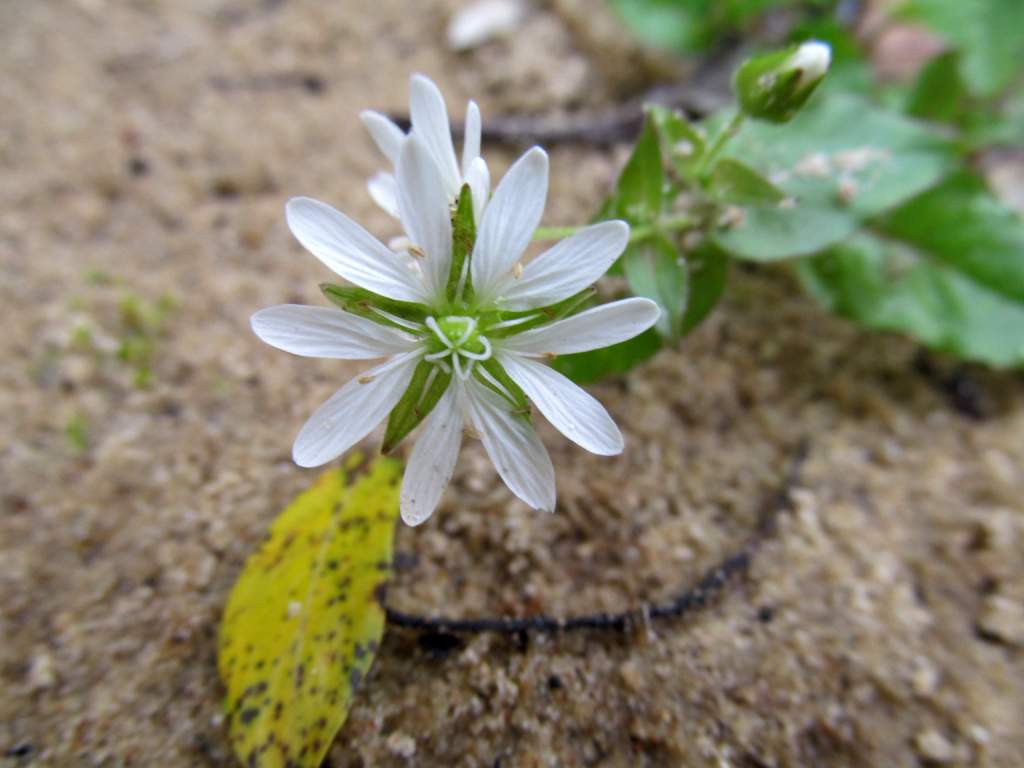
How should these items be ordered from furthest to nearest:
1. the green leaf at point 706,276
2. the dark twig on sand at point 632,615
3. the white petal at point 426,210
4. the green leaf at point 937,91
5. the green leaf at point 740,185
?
the green leaf at point 937,91, the green leaf at point 706,276, the green leaf at point 740,185, the dark twig on sand at point 632,615, the white petal at point 426,210

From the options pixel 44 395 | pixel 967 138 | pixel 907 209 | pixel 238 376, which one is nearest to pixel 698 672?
pixel 238 376

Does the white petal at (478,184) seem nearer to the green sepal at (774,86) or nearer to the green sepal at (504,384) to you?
the green sepal at (504,384)

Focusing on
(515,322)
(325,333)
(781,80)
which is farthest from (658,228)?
(325,333)

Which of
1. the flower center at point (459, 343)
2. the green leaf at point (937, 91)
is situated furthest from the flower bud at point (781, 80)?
the green leaf at point (937, 91)

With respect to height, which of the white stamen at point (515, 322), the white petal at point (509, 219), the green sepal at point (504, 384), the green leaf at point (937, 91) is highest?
the white petal at point (509, 219)

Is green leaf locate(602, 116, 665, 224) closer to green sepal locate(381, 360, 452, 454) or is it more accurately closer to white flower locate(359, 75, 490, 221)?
white flower locate(359, 75, 490, 221)

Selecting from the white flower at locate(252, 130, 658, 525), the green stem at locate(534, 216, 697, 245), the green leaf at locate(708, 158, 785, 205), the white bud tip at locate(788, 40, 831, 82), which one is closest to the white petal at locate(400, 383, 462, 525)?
the white flower at locate(252, 130, 658, 525)

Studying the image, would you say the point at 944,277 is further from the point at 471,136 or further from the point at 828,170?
the point at 471,136
